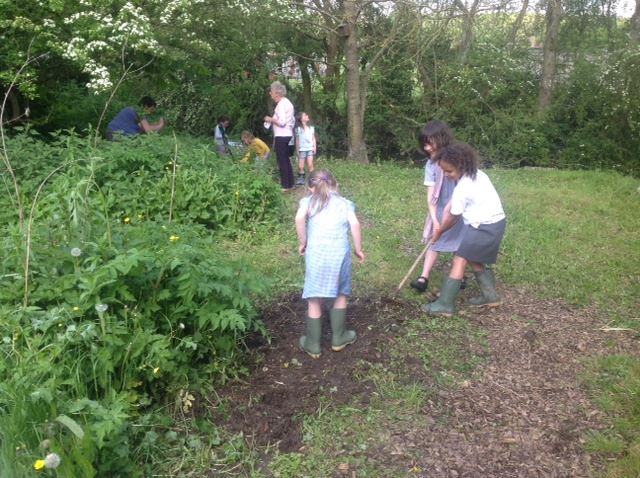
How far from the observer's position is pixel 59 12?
8.38m

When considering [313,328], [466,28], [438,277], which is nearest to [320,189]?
[313,328]

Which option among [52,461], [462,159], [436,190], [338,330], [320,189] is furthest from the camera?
[436,190]

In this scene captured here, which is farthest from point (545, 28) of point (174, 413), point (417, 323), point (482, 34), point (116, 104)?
point (174, 413)

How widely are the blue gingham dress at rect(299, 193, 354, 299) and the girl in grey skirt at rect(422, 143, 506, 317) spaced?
1004 mm

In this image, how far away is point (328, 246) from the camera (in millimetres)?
3840

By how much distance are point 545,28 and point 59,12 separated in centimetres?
1096

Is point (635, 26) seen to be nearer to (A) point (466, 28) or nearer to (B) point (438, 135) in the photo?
(A) point (466, 28)

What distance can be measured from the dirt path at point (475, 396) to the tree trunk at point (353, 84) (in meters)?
8.31

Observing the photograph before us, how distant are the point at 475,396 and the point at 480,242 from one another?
127cm

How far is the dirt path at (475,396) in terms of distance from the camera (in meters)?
3.16

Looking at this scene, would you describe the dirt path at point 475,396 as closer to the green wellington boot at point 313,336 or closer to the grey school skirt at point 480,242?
the green wellington boot at point 313,336

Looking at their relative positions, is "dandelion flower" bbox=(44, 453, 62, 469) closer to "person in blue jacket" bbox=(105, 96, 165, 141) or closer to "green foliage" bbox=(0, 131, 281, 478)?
"green foliage" bbox=(0, 131, 281, 478)

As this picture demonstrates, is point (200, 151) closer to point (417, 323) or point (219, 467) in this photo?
point (417, 323)

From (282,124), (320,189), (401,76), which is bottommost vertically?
(320,189)
